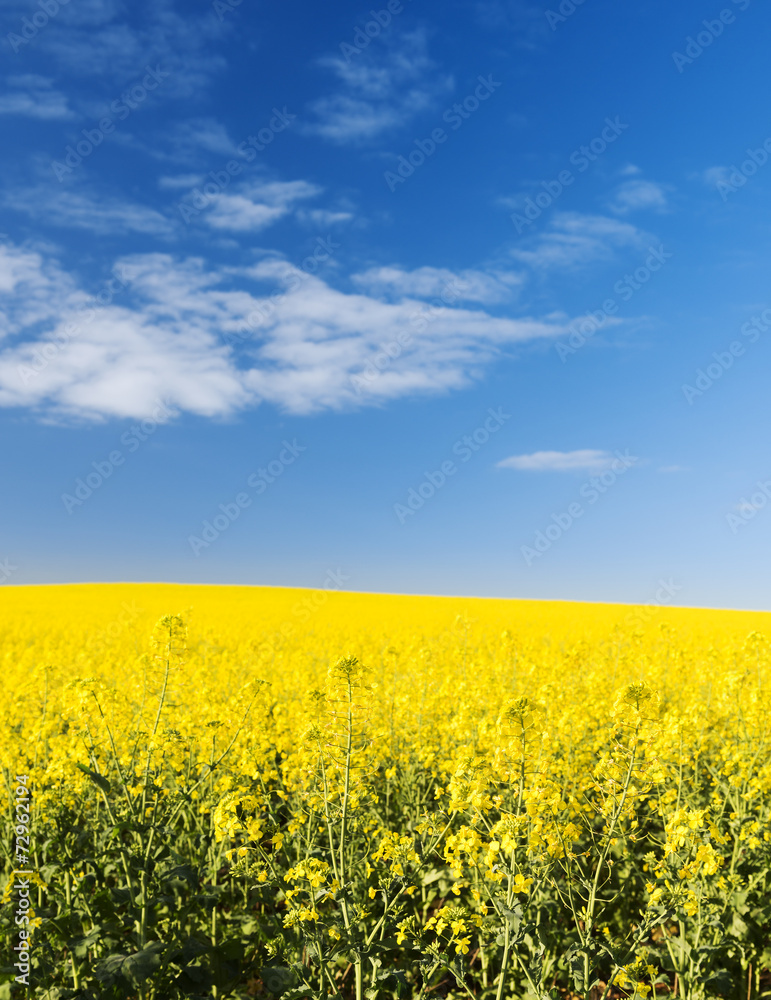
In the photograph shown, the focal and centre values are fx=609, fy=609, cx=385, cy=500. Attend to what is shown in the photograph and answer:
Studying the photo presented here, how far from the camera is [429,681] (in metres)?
8.34

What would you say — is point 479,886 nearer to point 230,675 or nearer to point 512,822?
point 512,822

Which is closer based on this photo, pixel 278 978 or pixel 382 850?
pixel 278 978

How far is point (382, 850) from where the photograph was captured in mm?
3988

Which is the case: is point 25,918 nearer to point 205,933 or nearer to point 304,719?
point 205,933

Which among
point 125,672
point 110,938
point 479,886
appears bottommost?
point 110,938

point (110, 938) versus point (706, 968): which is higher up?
point (110, 938)

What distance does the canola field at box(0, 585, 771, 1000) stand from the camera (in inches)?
149

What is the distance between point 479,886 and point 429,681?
372cm

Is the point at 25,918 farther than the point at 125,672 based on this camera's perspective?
No

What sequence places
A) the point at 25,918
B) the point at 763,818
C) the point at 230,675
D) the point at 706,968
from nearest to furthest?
the point at 25,918
the point at 706,968
the point at 763,818
the point at 230,675

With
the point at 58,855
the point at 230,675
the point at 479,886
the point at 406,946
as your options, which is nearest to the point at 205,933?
the point at 58,855

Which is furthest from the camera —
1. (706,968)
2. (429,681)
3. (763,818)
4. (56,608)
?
(56,608)

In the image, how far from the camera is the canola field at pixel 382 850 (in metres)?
3.79

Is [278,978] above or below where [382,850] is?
below
